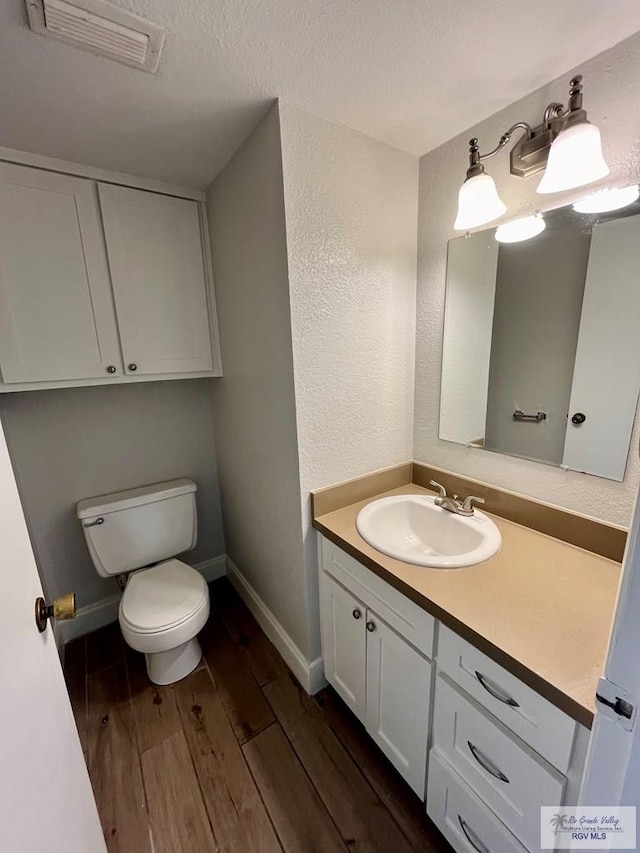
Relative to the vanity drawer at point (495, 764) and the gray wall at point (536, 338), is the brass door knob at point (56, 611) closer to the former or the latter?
the vanity drawer at point (495, 764)

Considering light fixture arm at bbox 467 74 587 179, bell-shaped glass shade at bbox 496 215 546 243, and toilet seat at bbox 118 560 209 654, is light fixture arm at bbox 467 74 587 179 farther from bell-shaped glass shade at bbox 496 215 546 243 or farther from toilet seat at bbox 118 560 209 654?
toilet seat at bbox 118 560 209 654

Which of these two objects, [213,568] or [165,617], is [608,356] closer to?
[165,617]

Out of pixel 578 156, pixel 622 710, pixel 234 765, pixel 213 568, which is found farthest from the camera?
pixel 213 568

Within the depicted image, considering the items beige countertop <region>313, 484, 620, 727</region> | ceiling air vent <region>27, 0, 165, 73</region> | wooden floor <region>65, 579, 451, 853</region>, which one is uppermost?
Answer: ceiling air vent <region>27, 0, 165, 73</region>

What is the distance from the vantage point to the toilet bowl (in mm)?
1405

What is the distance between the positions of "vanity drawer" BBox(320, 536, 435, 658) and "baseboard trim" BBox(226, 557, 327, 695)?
0.50m

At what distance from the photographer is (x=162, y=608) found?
58.6 inches

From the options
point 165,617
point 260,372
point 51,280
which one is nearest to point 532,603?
point 260,372

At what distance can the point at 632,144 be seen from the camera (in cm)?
88

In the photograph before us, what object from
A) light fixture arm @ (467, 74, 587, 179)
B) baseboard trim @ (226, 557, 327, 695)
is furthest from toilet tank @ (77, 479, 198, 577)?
light fixture arm @ (467, 74, 587, 179)

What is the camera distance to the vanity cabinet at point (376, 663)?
0.99 meters

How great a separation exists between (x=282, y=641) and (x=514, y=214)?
1974 millimetres

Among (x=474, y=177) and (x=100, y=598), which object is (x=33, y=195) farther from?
(x=100, y=598)

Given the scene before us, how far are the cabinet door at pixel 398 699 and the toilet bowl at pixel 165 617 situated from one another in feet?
2.58
